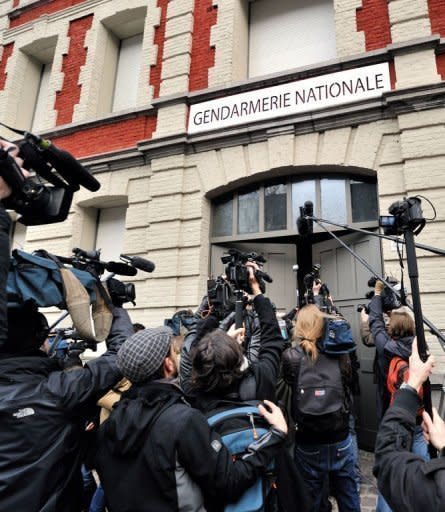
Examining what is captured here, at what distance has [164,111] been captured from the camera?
6754mm

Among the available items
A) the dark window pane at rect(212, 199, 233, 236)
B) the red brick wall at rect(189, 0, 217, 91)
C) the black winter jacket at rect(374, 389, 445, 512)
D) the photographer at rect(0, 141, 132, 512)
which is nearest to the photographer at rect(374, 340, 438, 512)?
the black winter jacket at rect(374, 389, 445, 512)

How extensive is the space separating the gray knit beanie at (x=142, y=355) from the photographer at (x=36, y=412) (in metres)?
0.18

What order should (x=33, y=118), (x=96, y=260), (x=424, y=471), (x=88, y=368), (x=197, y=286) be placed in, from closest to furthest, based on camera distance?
1. (x=424, y=471)
2. (x=88, y=368)
3. (x=96, y=260)
4. (x=197, y=286)
5. (x=33, y=118)

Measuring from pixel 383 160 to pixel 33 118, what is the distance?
8039 millimetres

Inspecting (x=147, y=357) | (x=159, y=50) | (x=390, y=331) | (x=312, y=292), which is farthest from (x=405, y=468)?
(x=159, y=50)

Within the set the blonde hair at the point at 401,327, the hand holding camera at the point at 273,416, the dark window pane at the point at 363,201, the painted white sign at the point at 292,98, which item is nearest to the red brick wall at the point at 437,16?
the painted white sign at the point at 292,98

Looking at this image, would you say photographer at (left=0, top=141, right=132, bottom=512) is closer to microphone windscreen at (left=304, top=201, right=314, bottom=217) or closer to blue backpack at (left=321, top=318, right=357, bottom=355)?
blue backpack at (left=321, top=318, right=357, bottom=355)

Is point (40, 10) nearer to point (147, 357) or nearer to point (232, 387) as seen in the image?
point (147, 357)

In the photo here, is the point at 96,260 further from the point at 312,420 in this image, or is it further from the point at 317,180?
the point at 317,180

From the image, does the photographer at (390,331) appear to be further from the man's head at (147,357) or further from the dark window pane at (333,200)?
the dark window pane at (333,200)

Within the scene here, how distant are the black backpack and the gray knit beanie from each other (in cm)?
136

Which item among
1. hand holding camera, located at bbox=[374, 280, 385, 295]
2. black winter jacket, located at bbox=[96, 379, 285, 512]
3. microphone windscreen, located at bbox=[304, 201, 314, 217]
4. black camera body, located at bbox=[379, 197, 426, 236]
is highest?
microphone windscreen, located at bbox=[304, 201, 314, 217]

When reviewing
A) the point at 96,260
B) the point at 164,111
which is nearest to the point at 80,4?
the point at 164,111

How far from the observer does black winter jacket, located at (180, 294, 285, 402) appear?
1810 millimetres
